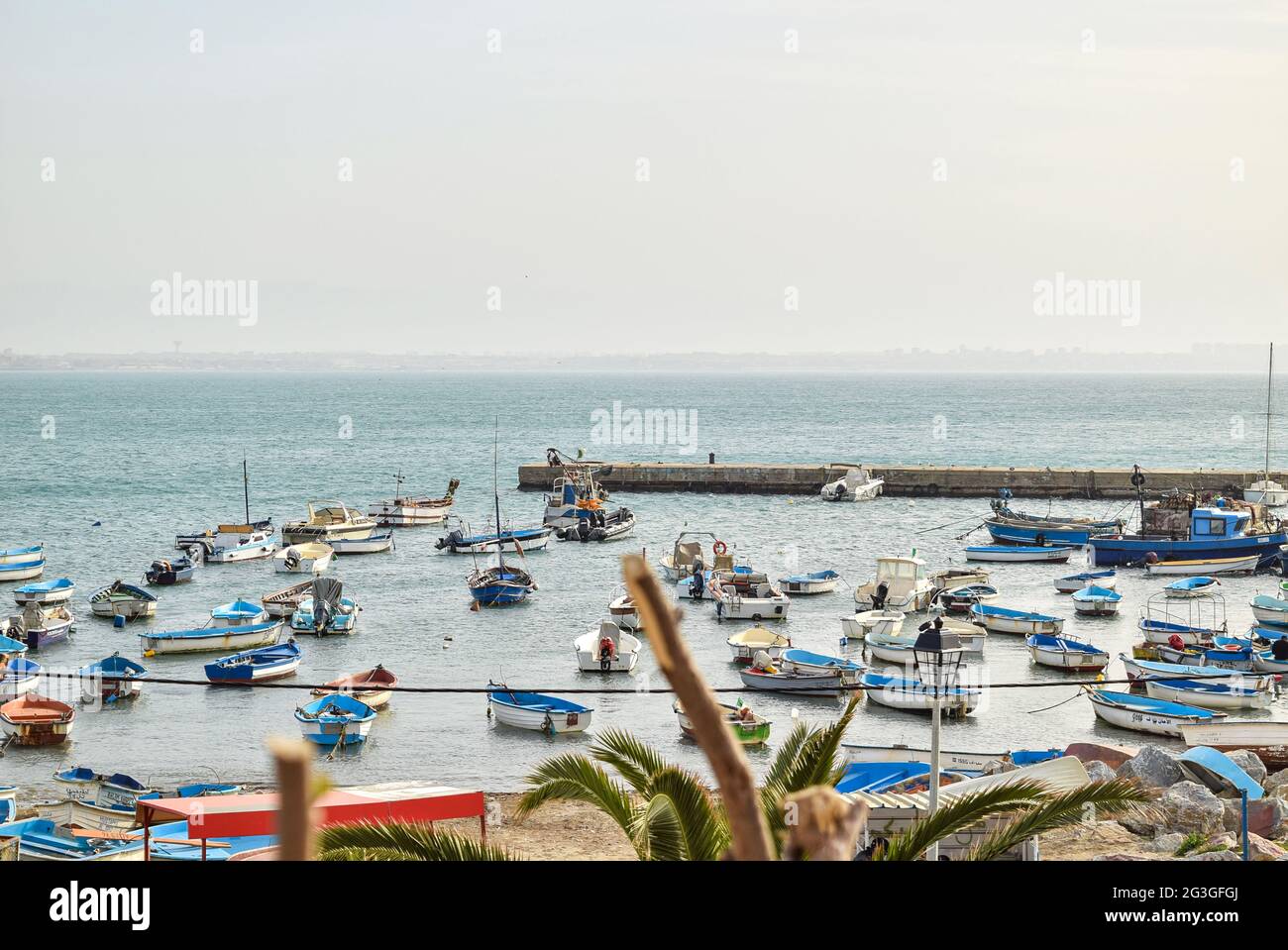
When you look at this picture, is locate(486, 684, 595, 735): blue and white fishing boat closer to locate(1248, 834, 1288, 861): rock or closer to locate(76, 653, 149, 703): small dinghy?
locate(76, 653, 149, 703): small dinghy

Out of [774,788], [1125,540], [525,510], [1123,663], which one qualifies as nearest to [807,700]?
[1123,663]

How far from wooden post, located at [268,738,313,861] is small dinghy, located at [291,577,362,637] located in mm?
37338

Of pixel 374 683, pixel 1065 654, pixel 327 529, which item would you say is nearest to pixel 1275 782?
pixel 1065 654

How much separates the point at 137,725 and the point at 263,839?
1393 cm

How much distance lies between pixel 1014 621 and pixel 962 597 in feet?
11.8

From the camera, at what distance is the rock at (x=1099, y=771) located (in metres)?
19.4

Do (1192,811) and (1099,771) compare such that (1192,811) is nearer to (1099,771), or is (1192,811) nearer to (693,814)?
(1099,771)

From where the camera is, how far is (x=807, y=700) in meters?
30.7

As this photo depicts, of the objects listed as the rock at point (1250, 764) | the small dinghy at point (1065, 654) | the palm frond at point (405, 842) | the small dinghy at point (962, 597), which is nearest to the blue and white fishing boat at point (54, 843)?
the palm frond at point (405, 842)

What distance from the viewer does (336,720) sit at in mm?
26828

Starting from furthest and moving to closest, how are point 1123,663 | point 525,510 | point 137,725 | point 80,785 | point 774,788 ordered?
point 525,510
point 1123,663
point 137,725
point 80,785
point 774,788

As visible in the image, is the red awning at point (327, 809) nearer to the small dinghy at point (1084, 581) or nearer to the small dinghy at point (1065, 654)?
the small dinghy at point (1065, 654)
